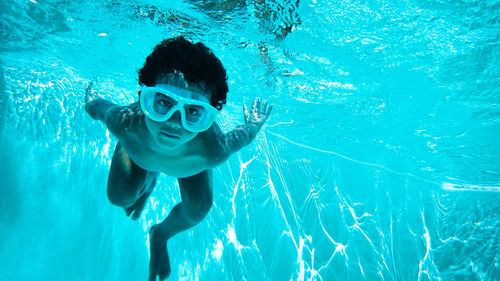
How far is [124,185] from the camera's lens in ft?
9.69

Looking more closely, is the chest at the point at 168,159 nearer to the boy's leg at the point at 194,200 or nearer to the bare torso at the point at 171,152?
the bare torso at the point at 171,152

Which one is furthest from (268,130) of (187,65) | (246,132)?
(187,65)

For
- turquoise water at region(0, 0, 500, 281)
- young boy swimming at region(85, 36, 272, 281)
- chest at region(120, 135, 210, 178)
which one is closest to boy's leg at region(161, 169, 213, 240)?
young boy swimming at region(85, 36, 272, 281)

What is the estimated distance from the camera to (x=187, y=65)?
2.21 metres

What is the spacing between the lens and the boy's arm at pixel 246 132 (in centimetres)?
307

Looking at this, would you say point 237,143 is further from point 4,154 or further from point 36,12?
point 4,154

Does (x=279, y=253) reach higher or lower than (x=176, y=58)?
lower

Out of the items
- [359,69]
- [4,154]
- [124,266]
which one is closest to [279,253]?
[124,266]

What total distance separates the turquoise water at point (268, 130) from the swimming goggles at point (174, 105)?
321cm

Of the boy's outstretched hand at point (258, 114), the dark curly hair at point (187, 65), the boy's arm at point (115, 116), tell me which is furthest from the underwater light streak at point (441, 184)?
the dark curly hair at point (187, 65)

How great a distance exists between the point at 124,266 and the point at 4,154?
513 centimetres

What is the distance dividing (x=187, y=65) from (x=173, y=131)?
62cm

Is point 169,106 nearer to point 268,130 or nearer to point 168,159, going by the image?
point 168,159

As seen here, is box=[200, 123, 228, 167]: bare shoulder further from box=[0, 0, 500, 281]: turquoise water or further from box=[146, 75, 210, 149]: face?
box=[0, 0, 500, 281]: turquoise water
